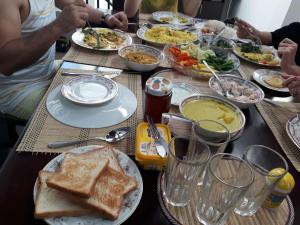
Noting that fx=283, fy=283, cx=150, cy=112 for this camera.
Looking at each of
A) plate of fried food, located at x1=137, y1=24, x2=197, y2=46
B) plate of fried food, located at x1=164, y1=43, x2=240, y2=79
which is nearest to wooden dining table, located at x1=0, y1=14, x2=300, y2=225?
plate of fried food, located at x1=164, y1=43, x2=240, y2=79

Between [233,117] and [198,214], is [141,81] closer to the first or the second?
[233,117]

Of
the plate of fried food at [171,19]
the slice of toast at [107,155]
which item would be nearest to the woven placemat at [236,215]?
the slice of toast at [107,155]

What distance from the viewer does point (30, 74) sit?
1.40m

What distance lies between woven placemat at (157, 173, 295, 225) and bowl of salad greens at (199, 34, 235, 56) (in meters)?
0.91

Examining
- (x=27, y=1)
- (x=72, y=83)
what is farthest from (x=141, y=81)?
(x=27, y=1)

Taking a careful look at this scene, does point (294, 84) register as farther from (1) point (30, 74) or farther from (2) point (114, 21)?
(1) point (30, 74)

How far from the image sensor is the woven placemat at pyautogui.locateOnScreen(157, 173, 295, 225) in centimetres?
66

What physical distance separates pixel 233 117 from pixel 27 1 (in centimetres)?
105

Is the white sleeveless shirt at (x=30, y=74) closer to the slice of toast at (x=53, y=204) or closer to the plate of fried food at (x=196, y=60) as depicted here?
the plate of fried food at (x=196, y=60)

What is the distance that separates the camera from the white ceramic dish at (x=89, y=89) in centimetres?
101

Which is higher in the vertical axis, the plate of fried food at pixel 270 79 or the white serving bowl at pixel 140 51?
the white serving bowl at pixel 140 51

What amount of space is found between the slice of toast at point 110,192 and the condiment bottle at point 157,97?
273mm

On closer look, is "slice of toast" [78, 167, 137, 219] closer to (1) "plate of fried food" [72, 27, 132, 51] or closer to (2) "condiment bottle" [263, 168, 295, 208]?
(2) "condiment bottle" [263, 168, 295, 208]

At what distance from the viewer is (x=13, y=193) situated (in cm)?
67
